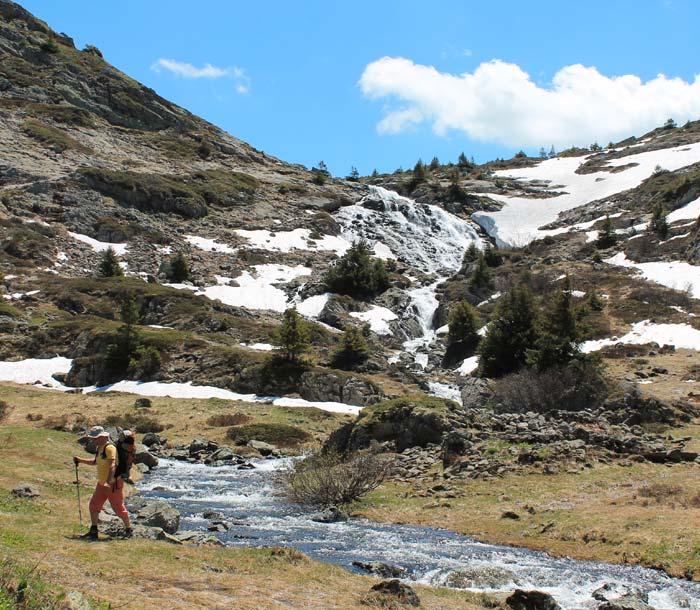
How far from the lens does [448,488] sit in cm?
2094

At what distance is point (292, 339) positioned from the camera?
150ft

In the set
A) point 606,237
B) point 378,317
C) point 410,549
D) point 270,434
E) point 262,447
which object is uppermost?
point 606,237

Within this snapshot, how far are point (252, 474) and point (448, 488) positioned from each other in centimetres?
913

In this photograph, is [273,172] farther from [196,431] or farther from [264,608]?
[264,608]

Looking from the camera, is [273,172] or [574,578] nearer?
[574,578]

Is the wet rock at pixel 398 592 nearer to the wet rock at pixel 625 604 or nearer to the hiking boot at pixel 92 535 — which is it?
the wet rock at pixel 625 604

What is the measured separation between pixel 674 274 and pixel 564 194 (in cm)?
6549

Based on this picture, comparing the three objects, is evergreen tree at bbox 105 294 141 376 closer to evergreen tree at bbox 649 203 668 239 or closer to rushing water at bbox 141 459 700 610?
rushing water at bbox 141 459 700 610

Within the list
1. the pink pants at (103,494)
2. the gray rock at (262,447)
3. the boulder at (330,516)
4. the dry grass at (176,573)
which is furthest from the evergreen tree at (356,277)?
the pink pants at (103,494)

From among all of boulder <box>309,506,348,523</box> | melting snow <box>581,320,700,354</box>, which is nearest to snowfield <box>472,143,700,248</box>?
melting snow <box>581,320,700,354</box>

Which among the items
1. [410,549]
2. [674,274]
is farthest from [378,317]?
[410,549]

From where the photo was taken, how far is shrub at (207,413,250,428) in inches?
1448

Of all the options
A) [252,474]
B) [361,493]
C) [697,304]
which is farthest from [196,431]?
[697,304]

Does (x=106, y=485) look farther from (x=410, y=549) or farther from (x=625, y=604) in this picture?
(x=625, y=604)
